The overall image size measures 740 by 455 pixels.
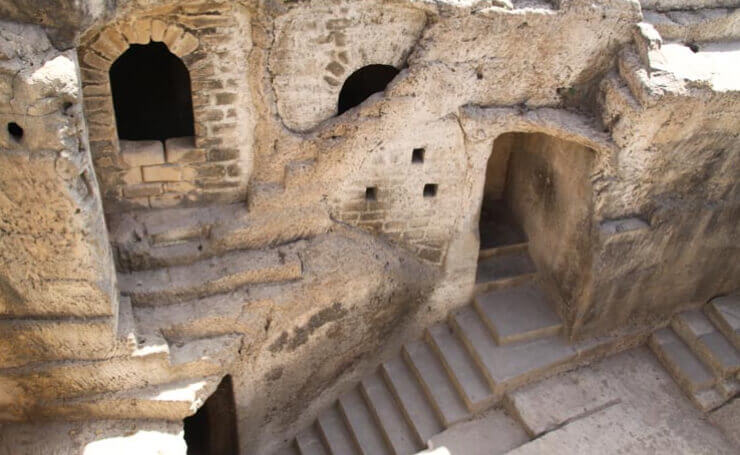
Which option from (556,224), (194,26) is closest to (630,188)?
(556,224)

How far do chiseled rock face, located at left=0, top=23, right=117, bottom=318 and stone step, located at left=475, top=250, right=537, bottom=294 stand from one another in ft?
11.0

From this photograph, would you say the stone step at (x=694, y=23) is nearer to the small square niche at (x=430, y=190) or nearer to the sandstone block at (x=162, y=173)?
the small square niche at (x=430, y=190)

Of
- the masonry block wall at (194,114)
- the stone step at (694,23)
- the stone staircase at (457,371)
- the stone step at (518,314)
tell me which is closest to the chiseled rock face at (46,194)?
the masonry block wall at (194,114)

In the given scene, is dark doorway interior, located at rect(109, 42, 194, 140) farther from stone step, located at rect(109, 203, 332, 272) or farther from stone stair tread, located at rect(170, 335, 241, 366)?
stone stair tread, located at rect(170, 335, 241, 366)

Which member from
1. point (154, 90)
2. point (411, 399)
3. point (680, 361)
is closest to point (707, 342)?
point (680, 361)

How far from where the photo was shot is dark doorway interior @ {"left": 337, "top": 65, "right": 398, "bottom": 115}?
6.51 metres

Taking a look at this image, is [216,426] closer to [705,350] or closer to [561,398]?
[561,398]

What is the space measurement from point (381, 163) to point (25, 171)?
2.59 meters

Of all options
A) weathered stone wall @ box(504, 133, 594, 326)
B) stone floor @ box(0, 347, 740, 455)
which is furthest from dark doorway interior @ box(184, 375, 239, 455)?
weathered stone wall @ box(504, 133, 594, 326)

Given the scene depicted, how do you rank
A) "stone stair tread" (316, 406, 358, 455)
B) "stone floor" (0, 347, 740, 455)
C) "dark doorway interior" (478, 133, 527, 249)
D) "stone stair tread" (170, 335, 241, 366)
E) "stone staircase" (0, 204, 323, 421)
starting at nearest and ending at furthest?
"stone staircase" (0, 204, 323, 421) < "stone stair tread" (170, 335, 241, 366) < "stone floor" (0, 347, 740, 455) < "stone stair tread" (316, 406, 358, 455) < "dark doorway interior" (478, 133, 527, 249)

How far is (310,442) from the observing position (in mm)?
6586

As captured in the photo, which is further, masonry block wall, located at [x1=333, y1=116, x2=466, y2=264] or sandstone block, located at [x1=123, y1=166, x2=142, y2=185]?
masonry block wall, located at [x1=333, y1=116, x2=466, y2=264]

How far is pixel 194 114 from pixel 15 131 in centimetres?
128

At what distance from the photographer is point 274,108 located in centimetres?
538
